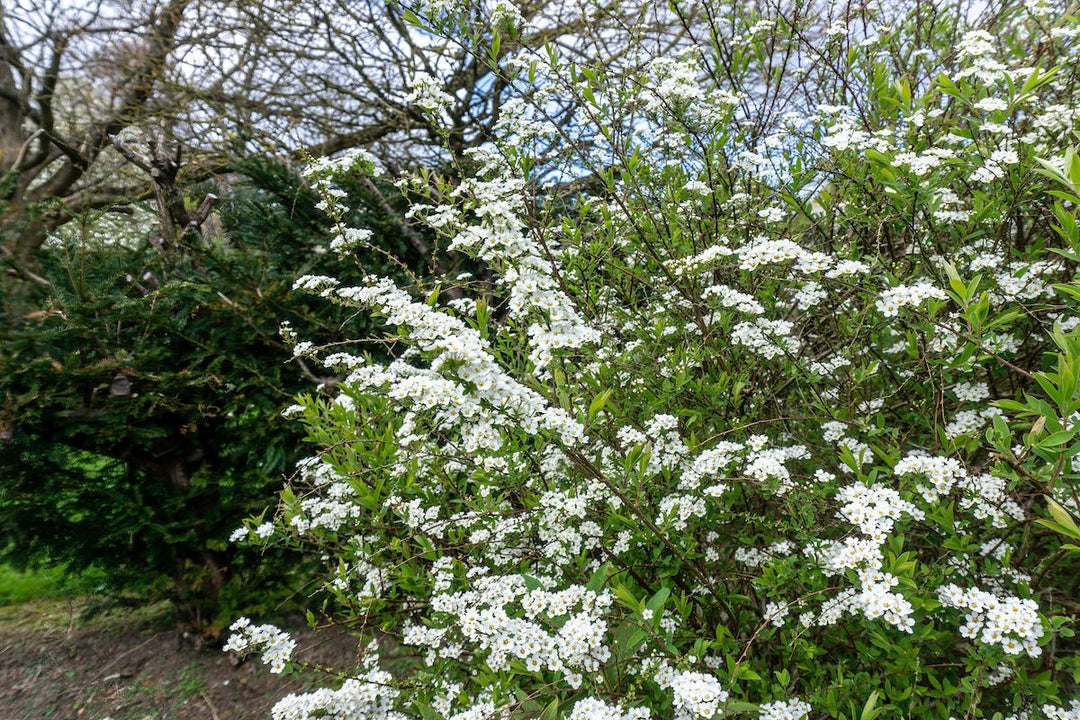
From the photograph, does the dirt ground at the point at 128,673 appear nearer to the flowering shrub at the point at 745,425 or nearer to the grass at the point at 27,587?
the grass at the point at 27,587

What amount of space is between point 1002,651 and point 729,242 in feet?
5.35

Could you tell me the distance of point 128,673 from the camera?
129 inches

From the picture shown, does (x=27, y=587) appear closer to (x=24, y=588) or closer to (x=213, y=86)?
(x=24, y=588)

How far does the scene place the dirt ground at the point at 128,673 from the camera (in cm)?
300

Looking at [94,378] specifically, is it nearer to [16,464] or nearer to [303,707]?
[16,464]

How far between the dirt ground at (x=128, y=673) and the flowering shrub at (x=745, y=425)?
0.94m

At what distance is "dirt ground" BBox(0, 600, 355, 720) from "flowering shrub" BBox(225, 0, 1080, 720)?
94 centimetres

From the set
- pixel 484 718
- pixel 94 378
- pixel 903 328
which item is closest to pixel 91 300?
pixel 94 378

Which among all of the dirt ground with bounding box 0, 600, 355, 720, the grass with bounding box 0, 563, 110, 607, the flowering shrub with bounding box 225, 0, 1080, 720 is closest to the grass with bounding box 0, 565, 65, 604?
the grass with bounding box 0, 563, 110, 607

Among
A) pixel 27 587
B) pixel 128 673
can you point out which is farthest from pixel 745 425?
pixel 27 587

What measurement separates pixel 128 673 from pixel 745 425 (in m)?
3.60

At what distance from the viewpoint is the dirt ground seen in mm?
3004

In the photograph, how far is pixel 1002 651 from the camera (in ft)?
4.68

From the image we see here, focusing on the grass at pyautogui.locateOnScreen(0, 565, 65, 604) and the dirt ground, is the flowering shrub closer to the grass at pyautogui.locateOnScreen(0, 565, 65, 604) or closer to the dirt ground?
the dirt ground
